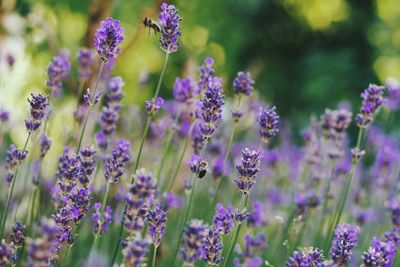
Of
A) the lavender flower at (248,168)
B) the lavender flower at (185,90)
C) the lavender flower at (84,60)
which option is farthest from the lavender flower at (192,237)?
the lavender flower at (84,60)

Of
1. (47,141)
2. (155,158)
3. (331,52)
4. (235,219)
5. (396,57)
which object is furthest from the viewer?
(331,52)

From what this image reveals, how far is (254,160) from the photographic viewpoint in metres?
2.35

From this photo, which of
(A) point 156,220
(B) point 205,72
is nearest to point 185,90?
(B) point 205,72

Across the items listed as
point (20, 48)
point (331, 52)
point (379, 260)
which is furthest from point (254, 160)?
point (331, 52)

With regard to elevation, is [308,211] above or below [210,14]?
→ below

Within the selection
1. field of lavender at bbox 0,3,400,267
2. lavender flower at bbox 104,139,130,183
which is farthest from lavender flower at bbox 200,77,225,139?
lavender flower at bbox 104,139,130,183

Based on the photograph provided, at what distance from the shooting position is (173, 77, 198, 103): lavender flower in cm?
326

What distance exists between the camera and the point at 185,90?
3.27m

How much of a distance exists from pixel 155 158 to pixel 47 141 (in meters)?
1.52

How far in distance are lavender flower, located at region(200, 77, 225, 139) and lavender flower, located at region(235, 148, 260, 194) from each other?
205mm

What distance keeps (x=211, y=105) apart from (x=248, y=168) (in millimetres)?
298

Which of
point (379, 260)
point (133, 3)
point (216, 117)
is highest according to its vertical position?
point (133, 3)

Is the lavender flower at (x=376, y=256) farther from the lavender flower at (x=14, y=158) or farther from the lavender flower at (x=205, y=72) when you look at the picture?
the lavender flower at (x=14, y=158)

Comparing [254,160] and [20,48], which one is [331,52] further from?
[254,160]
